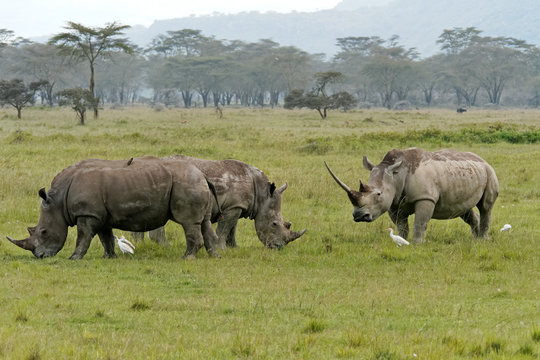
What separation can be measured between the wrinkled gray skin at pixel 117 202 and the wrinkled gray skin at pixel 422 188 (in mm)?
2525

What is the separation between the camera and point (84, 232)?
1005 centimetres

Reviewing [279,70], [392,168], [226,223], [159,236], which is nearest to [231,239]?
[226,223]

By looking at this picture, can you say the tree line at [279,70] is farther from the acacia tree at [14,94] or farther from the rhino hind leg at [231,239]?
the rhino hind leg at [231,239]

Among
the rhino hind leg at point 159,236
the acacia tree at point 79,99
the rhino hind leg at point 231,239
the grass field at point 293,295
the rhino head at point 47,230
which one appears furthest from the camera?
the acacia tree at point 79,99

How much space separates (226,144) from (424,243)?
15843mm

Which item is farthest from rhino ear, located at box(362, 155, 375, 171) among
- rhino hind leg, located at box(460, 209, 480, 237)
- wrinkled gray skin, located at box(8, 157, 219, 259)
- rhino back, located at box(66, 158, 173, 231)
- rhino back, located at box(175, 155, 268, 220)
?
rhino back, located at box(66, 158, 173, 231)

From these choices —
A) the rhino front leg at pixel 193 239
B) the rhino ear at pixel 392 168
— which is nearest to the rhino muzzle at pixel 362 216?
the rhino ear at pixel 392 168

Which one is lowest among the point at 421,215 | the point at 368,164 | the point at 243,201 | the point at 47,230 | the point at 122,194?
the point at 47,230

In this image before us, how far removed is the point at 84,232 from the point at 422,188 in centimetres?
529

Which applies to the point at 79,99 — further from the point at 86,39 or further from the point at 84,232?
the point at 84,232

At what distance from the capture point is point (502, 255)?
1038 cm

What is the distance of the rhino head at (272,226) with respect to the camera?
11.4 metres

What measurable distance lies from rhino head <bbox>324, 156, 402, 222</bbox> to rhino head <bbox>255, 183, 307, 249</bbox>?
1170mm

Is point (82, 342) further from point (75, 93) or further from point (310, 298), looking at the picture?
point (75, 93)
